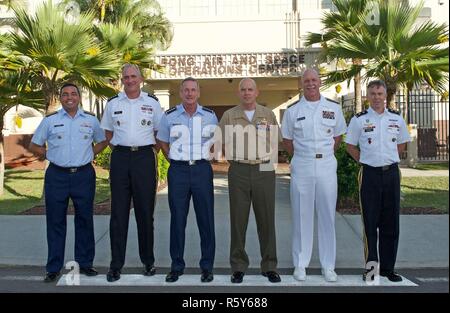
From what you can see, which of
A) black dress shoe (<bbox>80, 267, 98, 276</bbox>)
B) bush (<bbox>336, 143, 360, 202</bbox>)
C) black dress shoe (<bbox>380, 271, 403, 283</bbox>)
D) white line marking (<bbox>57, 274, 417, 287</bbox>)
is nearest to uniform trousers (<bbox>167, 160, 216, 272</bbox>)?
white line marking (<bbox>57, 274, 417, 287</bbox>)

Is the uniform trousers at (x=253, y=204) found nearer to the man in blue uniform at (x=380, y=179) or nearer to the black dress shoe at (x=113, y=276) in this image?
the man in blue uniform at (x=380, y=179)

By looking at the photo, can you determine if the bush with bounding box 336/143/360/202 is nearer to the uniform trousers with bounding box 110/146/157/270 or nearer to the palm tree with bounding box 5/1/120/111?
the uniform trousers with bounding box 110/146/157/270

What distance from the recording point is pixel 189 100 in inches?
195

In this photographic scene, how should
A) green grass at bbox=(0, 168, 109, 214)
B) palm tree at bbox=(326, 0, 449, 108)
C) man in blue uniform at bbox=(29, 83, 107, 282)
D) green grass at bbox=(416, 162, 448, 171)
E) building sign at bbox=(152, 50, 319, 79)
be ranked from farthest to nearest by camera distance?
building sign at bbox=(152, 50, 319, 79)
green grass at bbox=(416, 162, 448, 171)
green grass at bbox=(0, 168, 109, 214)
palm tree at bbox=(326, 0, 449, 108)
man in blue uniform at bbox=(29, 83, 107, 282)

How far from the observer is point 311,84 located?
492cm

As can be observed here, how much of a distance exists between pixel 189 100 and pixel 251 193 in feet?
3.65

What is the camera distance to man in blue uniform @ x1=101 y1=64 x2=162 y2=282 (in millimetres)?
5027

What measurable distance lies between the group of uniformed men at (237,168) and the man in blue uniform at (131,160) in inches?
0.4

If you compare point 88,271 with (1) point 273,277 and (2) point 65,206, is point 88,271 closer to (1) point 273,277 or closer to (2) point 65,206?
(2) point 65,206

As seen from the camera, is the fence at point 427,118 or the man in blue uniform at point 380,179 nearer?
the man in blue uniform at point 380,179

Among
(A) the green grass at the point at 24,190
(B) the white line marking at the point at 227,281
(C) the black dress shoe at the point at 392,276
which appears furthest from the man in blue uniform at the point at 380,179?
(A) the green grass at the point at 24,190

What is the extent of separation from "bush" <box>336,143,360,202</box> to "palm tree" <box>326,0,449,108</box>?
67.2 inches

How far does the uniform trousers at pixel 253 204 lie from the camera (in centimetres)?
496

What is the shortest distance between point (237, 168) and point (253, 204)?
15.7 inches
